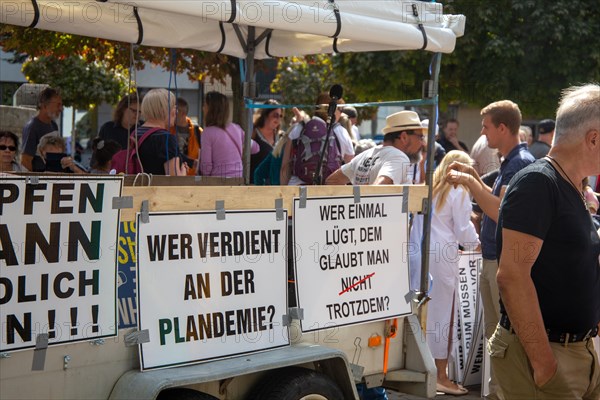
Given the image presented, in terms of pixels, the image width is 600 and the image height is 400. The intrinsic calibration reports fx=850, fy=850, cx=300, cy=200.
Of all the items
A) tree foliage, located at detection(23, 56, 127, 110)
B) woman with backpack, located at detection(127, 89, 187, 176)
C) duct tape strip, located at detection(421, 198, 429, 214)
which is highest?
tree foliage, located at detection(23, 56, 127, 110)

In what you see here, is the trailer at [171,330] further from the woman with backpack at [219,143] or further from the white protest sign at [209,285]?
the woman with backpack at [219,143]

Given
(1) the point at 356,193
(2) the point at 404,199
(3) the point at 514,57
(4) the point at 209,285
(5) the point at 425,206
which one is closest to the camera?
(4) the point at 209,285

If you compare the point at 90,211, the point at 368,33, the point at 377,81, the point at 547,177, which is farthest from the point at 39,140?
the point at 377,81

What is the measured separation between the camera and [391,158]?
6281mm

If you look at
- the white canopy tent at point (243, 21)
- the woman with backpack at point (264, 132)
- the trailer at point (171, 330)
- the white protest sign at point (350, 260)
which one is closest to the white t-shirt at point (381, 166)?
the white canopy tent at point (243, 21)

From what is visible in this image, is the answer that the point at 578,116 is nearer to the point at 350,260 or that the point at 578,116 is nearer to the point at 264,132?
the point at 350,260

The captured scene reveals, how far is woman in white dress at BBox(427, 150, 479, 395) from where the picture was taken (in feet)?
23.1

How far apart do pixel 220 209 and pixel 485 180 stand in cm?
418

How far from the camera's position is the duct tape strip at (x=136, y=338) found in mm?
3891

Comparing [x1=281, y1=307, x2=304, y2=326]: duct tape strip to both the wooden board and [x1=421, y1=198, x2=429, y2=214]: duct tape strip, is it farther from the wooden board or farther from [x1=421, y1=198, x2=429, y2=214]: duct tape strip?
[x1=421, y1=198, x2=429, y2=214]: duct tape strip

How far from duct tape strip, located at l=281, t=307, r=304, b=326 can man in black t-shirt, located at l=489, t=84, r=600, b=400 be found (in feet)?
3.90

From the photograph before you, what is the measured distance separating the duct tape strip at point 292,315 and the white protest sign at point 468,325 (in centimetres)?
288

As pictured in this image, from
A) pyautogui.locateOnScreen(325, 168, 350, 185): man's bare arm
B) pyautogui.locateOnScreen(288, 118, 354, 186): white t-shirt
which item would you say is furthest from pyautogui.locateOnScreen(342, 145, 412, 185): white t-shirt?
pyautogui.locateOnScreen(288, 118, 354, 186): white t-shirt

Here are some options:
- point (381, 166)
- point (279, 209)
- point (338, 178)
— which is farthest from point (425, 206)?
point (338, 178)
